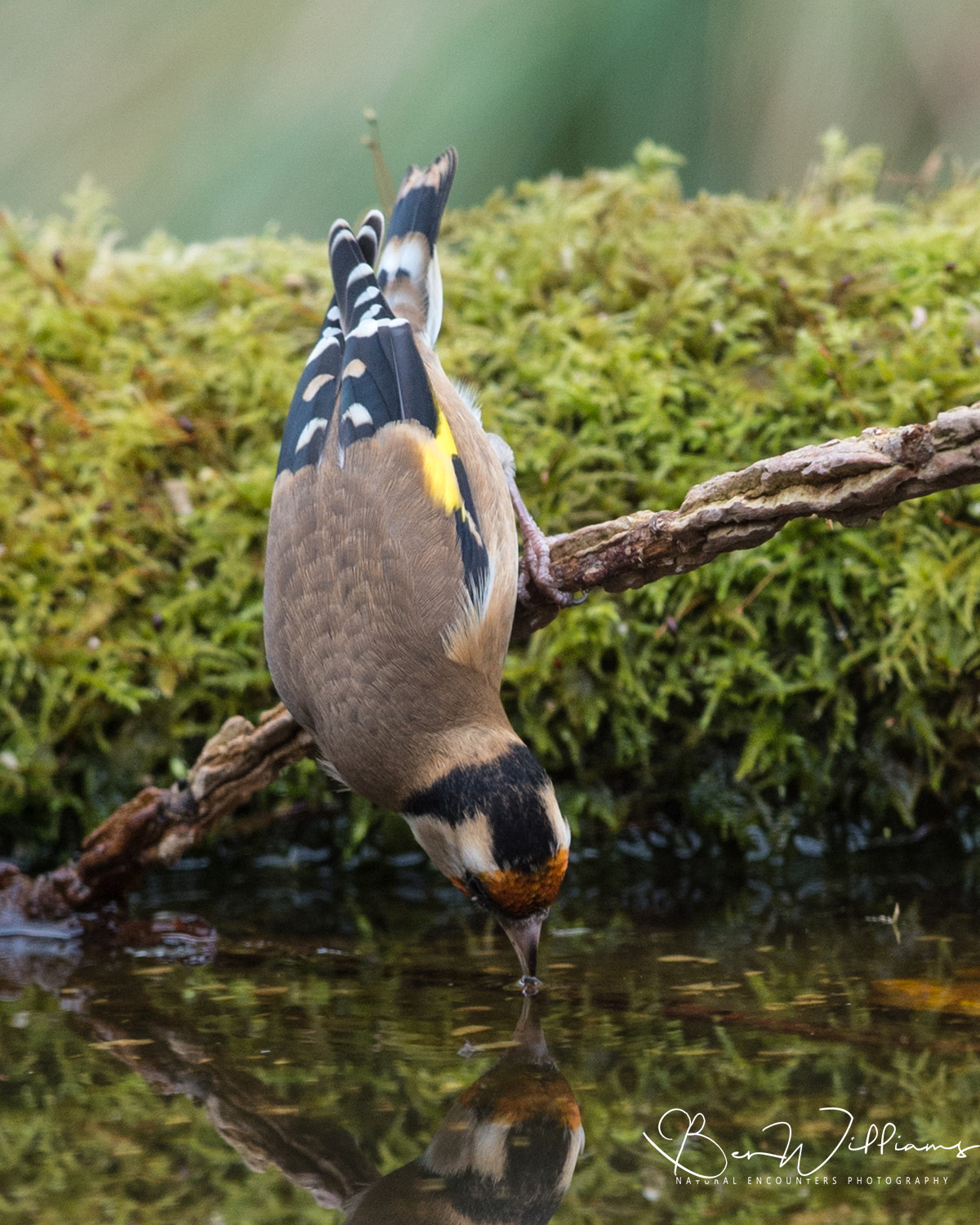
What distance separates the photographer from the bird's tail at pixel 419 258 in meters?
4.26

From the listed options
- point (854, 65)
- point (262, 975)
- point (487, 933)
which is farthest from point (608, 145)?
point (262, 975)

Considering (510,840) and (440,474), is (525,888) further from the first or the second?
(440,474)

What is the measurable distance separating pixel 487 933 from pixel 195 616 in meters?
1.85

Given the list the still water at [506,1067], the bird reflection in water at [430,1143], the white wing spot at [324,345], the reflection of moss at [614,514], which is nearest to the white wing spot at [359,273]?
the white wing spot at [324,345]

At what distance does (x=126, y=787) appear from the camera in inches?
175

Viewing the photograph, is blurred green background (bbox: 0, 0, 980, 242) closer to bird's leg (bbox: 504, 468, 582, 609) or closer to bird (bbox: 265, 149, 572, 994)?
bird (bbox: 265, 149, 572, 994)

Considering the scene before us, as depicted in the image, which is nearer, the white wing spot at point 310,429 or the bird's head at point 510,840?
the bird's head at point 510,840

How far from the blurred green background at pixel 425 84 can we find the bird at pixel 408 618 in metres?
2.02

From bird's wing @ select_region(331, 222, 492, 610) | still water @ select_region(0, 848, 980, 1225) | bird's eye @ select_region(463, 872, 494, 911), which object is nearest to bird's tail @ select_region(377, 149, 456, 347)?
bird's wing @ select_region(331, 222, 492, 610)

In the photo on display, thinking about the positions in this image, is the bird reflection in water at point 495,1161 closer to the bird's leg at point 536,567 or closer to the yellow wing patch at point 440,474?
the bird's leg at point 536,567

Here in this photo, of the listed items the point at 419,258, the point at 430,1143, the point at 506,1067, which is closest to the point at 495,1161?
the point at 430,1143

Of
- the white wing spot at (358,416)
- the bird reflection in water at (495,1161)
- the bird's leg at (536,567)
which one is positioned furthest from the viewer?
the white wing spot at (358,416)

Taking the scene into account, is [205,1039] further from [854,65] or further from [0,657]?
[854,65]

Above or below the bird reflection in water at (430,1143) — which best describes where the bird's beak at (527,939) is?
above
